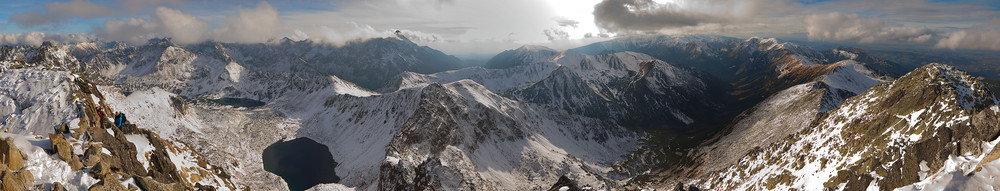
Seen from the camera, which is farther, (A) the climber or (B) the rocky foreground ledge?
(A) the climber

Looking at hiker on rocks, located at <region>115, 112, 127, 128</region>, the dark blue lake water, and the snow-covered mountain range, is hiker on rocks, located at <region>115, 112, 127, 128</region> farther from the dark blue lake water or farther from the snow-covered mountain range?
the dark blue lake water

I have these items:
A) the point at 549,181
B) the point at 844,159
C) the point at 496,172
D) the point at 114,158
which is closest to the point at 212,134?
the point at 496,172

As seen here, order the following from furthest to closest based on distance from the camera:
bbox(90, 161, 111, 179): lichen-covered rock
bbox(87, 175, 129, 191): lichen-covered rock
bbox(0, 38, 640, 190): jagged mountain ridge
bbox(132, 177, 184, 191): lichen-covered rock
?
1. bbox(0, 38, 640, 190): jagged mountain ridge
2. bbox(132, 177, 184, 191): lichen-covered rock
3. bbox(90, 161, 111, 179): lichen-covered rock
4. bbox(87, 175, 129, 191): lichen-covered rock

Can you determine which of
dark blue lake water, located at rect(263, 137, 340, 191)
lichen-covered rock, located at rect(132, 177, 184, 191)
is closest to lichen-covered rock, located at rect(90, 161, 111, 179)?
lichen-covered rock, located at rect(132, 177, 184, 191)

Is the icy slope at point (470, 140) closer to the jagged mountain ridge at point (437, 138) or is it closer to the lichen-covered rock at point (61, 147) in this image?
the jagged mountain ridge at point (437, 138)

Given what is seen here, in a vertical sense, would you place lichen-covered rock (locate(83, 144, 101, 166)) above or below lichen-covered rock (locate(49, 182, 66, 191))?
below

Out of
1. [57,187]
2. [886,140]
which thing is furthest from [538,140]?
[57,187]

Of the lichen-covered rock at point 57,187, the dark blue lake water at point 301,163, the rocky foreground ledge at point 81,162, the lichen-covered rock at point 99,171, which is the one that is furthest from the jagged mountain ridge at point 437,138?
the lichen-covered rock at point 57,187

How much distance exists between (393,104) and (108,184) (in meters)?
164

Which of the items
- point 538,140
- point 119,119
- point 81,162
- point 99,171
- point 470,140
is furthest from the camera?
point 538,140

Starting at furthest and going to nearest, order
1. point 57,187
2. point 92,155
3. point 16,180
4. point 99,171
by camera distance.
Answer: point 92,155, point 99,171, point 57,187, point 16,180

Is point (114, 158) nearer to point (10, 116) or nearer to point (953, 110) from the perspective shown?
point (10, 116)

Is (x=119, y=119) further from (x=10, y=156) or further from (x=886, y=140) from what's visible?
(x=886, y=140)

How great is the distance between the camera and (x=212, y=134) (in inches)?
6506
